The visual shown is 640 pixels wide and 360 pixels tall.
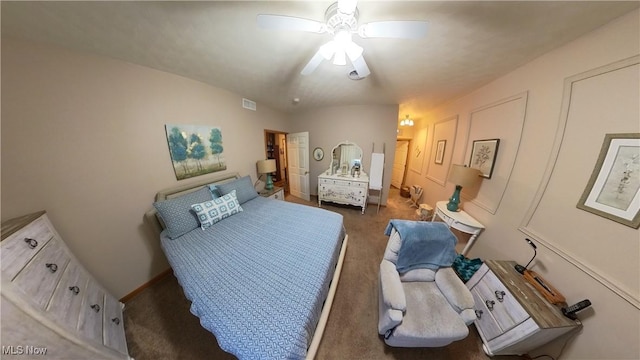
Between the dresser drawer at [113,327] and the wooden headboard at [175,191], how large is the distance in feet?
2.16

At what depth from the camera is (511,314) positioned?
3.77 ft

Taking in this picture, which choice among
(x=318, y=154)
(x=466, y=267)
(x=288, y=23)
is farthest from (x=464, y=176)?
(x=318, y=154)

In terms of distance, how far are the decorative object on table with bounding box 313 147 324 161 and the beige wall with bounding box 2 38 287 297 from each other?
2327 millimetres

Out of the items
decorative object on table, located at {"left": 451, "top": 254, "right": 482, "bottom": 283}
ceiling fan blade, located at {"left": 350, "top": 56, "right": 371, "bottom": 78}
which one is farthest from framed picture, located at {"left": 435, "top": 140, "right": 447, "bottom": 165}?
ceiling fan blade, located at {"left": 350, "top": 56, "right": 371, "bottom": 78}

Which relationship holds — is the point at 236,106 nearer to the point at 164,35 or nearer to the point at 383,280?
the point at 164,35

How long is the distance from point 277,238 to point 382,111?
314 cm

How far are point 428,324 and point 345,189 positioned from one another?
7.75ft

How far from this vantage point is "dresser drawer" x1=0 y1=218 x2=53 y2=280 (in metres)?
0.81

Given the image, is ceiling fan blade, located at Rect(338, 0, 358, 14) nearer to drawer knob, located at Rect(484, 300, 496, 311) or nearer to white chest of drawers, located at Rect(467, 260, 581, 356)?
white chest of drawers, located at Rect(467, 260, 581, 356)

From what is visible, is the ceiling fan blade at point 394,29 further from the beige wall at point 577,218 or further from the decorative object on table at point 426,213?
the decorative object on table at point 426,213

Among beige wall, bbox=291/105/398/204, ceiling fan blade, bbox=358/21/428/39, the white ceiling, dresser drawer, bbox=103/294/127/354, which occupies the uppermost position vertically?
the white ceiling

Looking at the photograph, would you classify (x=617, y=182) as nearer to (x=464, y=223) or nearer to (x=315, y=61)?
(x=464, y=223)

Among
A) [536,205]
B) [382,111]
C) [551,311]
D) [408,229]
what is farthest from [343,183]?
[551,311]

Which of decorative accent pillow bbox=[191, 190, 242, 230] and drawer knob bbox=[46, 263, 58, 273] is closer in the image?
drawer knob bbox=[46, 263, 58, 273]
